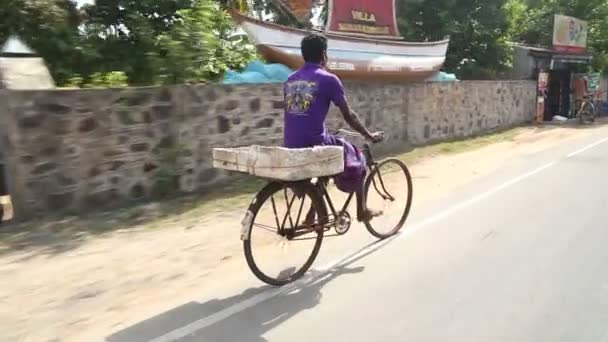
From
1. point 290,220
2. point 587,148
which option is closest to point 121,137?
point 290,220

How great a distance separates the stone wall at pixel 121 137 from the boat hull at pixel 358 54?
2079 mm

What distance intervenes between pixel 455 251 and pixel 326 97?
199 cm

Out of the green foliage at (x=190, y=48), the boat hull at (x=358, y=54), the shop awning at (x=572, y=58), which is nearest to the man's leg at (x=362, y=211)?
the green foliage at (x=190, y=48)

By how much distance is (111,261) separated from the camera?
17.4ft

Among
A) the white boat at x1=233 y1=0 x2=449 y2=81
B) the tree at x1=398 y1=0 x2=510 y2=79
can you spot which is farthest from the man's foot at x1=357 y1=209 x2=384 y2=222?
the tree at x1=398 y1=0 x2=510 y2=79

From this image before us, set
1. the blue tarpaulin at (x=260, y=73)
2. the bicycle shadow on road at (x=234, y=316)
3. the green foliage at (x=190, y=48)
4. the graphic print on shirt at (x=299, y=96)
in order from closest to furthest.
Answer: the bicycle shadow on road at (x=234, y=316) < the graphic print on shirt at (x=299, y=96) < the green foliage at (x=190, y=48) < the blue tarpaulin at (x=260, y=73)

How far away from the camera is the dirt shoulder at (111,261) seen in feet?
13.5

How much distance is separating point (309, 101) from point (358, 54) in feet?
31.7

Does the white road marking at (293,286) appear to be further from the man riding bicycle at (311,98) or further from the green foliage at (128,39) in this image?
the green foliage at (128,39)

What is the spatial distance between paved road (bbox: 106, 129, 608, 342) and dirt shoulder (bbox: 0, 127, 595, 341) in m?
0.47

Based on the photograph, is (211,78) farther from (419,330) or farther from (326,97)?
(419,330)

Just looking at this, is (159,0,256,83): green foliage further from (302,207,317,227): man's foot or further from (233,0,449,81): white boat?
(302,207,317,227): man's foot

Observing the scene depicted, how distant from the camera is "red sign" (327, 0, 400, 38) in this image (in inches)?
536

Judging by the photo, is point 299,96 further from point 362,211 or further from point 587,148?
point 587,148
